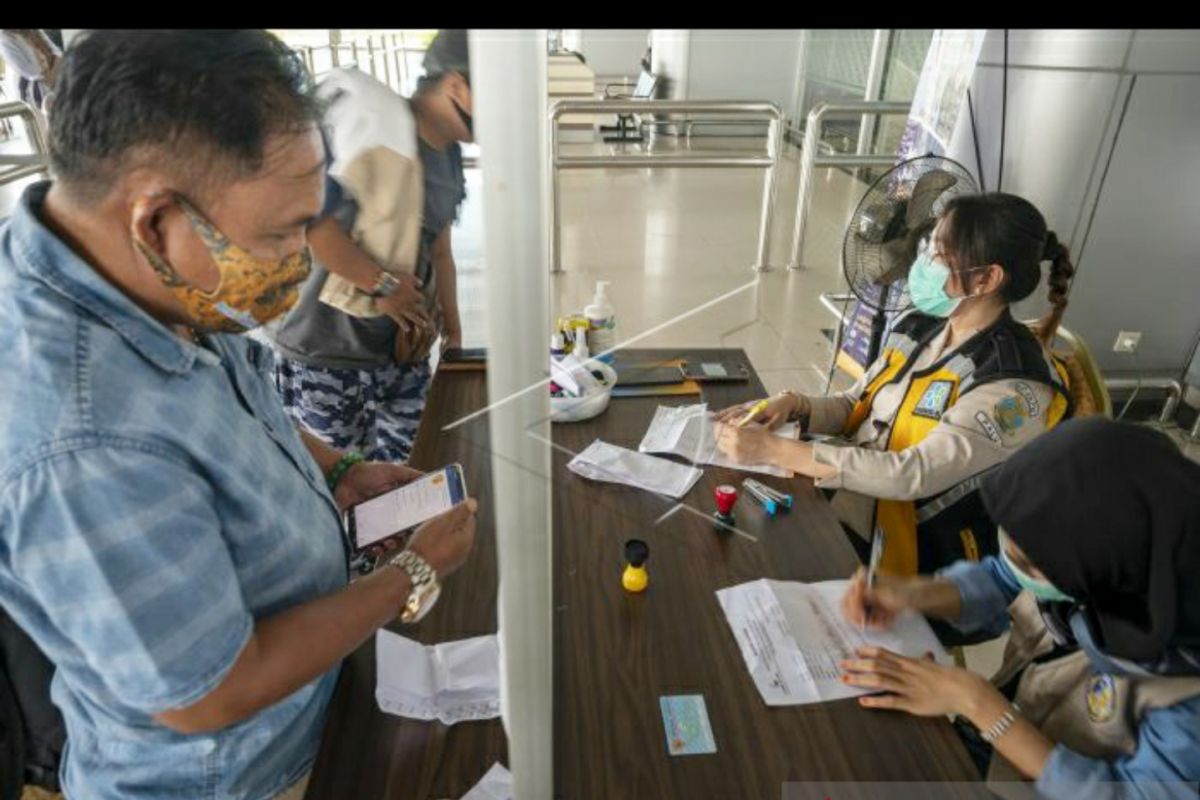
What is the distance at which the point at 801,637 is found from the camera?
917 mm

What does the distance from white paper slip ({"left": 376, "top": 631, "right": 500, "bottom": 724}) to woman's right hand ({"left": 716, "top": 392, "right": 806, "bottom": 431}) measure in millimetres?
695

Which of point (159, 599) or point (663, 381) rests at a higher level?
point (159, 599)

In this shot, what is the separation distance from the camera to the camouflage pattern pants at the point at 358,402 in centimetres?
151

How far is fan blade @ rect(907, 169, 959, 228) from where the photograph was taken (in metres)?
1.63

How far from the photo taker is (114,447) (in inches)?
19.5

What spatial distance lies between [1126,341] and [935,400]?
6.22 feet

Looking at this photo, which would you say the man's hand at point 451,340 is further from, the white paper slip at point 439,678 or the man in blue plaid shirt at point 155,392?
the man in blue plaid shirt at point 155,392

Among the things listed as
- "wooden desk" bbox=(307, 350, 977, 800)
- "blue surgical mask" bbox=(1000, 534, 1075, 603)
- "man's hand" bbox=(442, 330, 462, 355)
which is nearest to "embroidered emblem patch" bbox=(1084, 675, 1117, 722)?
"blue surgical mask" bbox=(1000, 534, 1075, 603)

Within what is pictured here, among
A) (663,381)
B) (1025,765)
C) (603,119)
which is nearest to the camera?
(1025,765)

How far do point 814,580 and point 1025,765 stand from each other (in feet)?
A: 1.06

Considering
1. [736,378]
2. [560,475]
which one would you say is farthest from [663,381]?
[560,475]

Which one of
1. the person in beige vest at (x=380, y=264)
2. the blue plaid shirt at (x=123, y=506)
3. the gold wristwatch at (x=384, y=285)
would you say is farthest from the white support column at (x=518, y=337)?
the gold wristwatch at (x=384, y=285)

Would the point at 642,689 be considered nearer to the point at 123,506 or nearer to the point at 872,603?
the point at 872,603

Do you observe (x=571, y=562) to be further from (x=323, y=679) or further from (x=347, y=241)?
(x=347, y=241)
